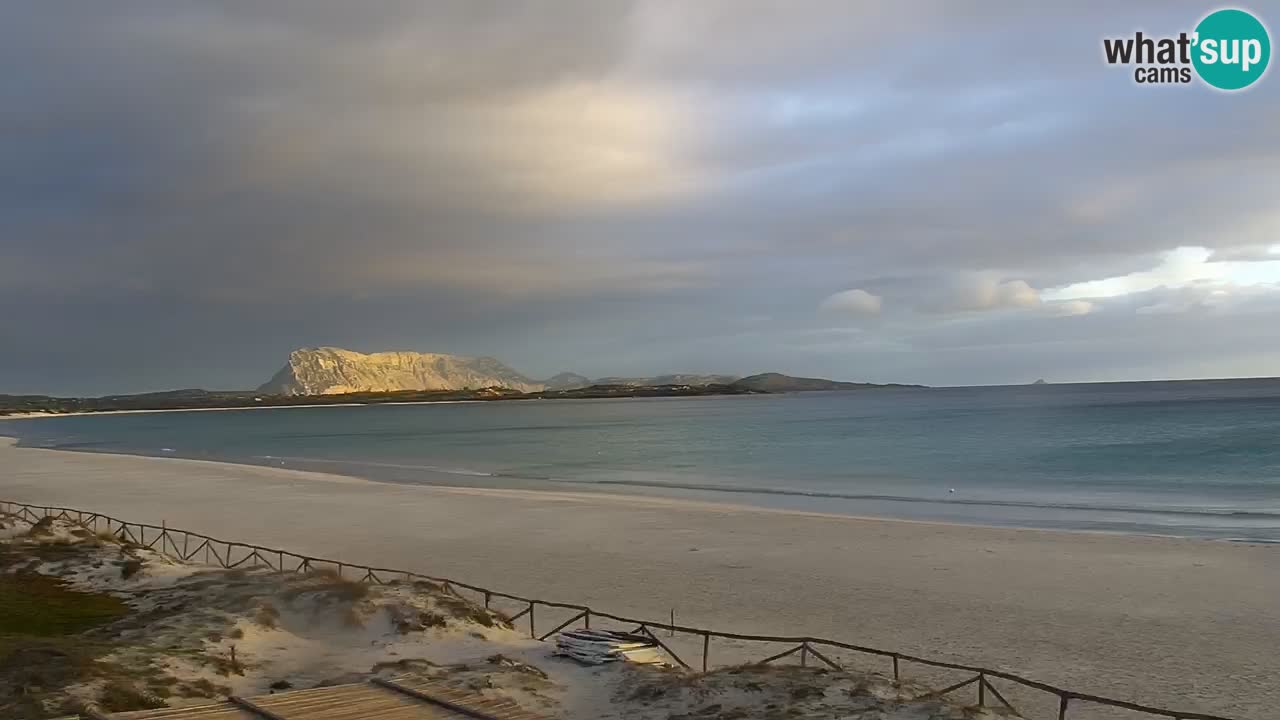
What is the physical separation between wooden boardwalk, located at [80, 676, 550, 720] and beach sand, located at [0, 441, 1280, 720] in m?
8.10

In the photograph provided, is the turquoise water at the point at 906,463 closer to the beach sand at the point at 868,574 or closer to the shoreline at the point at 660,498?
the shoreline at the point at 660,498

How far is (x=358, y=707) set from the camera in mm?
11266

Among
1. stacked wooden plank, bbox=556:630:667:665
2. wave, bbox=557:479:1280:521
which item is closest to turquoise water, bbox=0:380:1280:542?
wave, bbox=557:479:1280:521

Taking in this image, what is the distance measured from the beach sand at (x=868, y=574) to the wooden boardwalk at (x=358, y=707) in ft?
26.6

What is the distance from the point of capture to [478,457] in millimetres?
74812

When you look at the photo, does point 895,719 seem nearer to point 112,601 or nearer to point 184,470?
point 112,601

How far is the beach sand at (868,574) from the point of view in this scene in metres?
16.2

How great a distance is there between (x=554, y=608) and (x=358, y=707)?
8.86m

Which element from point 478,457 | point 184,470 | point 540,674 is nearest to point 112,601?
point 540,674

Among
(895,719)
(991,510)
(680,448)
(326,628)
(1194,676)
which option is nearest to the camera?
(895,719)

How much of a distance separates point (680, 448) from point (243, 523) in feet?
170

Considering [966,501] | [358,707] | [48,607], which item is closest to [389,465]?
[966,501]

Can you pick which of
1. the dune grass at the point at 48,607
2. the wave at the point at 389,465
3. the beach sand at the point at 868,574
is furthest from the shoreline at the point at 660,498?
the dune grass at the point at 48,607

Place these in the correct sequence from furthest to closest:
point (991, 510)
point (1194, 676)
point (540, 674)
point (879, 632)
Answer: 1. point (991, 510)
2. point (879, 632)
3. point (1194, 676)
4. point (540, 674)
